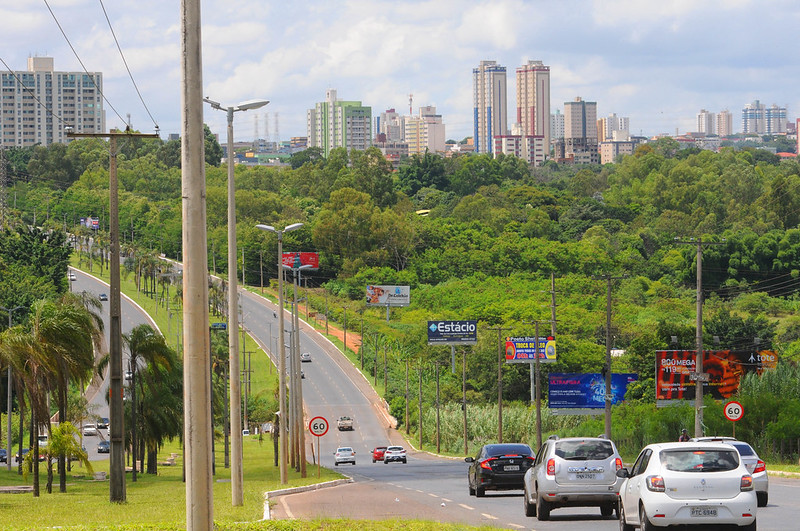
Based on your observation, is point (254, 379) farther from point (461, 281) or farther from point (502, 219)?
point (502, 219)

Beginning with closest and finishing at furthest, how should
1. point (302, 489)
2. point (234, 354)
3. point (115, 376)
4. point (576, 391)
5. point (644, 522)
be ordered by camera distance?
point (644, 522) → point (234, 354) → point (115, 376) → point (302, 489) → point (576, 391)

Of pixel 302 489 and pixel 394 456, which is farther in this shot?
pixel 394 456

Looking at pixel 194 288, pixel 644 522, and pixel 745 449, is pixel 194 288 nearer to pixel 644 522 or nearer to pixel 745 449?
pixel 644 522

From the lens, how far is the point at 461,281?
6142 inches

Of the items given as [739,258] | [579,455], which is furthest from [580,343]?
[579,455]

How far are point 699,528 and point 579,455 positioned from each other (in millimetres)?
5175

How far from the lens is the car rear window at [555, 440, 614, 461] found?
22922 mm

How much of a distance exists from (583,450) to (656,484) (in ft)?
19.1

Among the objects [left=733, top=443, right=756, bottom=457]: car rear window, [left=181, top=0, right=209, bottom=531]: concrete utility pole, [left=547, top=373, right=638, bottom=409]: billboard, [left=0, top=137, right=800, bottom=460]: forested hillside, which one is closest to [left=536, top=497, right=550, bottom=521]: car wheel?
[left=733, top=443, right=756, bottom=457]: car rear window

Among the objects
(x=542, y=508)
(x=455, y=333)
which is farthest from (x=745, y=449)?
(x=455, y=333)

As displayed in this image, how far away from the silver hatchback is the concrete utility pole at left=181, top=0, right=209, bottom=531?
36.3 ft

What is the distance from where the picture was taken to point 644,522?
1750cm

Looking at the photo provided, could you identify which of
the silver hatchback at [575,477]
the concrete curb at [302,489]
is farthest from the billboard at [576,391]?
the silver hatchback at [575,477]

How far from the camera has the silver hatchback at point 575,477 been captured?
22.5 m
